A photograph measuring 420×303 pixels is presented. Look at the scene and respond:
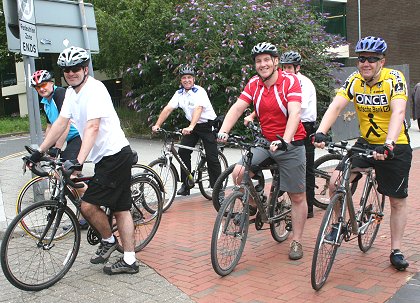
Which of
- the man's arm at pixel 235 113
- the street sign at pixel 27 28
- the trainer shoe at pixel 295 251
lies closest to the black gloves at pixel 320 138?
the man's arm at pixel 235 113

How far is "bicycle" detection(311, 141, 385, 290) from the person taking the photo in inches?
165

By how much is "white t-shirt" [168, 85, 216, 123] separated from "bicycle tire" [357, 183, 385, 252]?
310 centimetres

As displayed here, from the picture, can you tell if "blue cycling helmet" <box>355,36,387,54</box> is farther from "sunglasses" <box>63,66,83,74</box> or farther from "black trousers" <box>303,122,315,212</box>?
"sunglasses" <box>63,66,83,74</box>

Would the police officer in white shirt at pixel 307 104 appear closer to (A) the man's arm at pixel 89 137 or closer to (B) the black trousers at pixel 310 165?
(B) the black trousers at pixel 310 165

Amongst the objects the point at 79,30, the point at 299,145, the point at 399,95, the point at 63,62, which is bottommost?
the point at 299,145

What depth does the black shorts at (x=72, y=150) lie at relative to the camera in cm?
620

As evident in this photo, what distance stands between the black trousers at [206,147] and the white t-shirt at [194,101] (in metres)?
0.13

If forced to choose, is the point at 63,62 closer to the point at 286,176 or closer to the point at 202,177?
the point at 286,176

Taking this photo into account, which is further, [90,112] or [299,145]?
[299,145]

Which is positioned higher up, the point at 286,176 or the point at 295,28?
the point at 295,28

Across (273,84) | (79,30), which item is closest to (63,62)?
(273,84)

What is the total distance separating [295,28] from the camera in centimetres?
1535

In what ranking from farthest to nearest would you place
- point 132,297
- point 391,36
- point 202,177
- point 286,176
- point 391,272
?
point 391,36
point 202,177
point 286,176
point 391,272
point 132,297

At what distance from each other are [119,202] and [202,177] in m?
3.27
